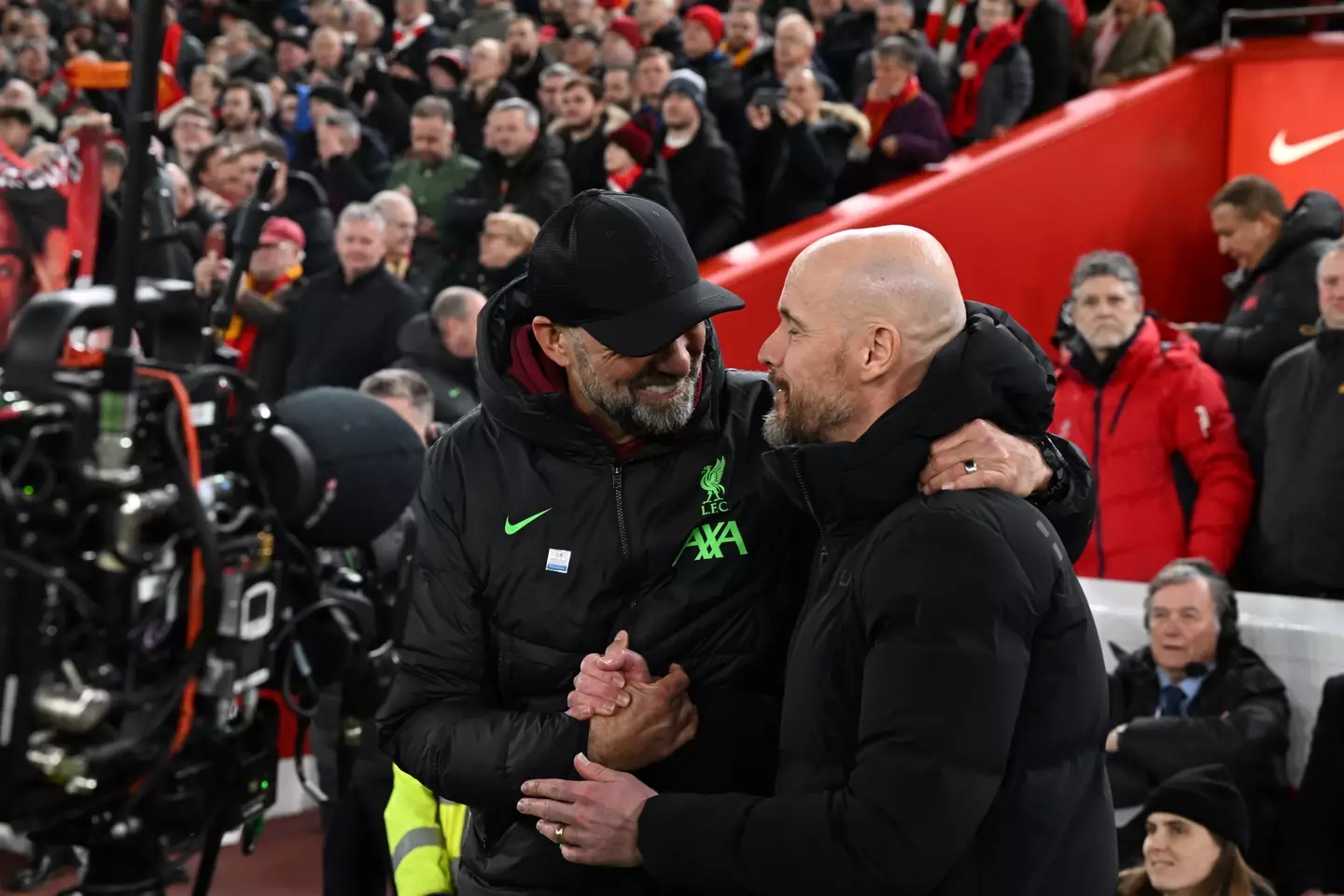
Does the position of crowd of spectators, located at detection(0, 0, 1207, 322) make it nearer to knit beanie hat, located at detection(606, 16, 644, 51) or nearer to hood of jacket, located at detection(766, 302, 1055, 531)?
knit beanie hat, located at detection(606, 16, 644, 51)

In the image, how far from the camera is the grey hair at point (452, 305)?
5754 millimetres

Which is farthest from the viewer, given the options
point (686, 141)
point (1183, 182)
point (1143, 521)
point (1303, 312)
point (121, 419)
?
point (1183, 182)

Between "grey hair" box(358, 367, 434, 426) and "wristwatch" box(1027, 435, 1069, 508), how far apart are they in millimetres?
2899

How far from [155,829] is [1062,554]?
1133 millimetres

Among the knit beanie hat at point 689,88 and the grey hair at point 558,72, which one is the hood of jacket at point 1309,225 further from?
the grey hair at point 558,72

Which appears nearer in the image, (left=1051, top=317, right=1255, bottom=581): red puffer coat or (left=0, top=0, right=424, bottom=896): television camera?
(left=0, top=0, right=424, bottom=896): television camera

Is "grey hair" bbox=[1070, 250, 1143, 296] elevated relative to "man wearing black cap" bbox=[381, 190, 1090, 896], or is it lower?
lower

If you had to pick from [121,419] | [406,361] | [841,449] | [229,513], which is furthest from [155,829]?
[406,361]

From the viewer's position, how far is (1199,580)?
4508 millimetres

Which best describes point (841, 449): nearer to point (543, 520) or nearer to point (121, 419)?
point (543, 520)

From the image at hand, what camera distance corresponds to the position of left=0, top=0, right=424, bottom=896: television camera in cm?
181

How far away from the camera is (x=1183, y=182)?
27.4ft

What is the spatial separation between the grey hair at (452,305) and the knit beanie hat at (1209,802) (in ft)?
9.40

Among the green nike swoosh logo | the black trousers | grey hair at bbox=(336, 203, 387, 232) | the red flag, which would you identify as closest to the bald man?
the green nike swoosh logo
